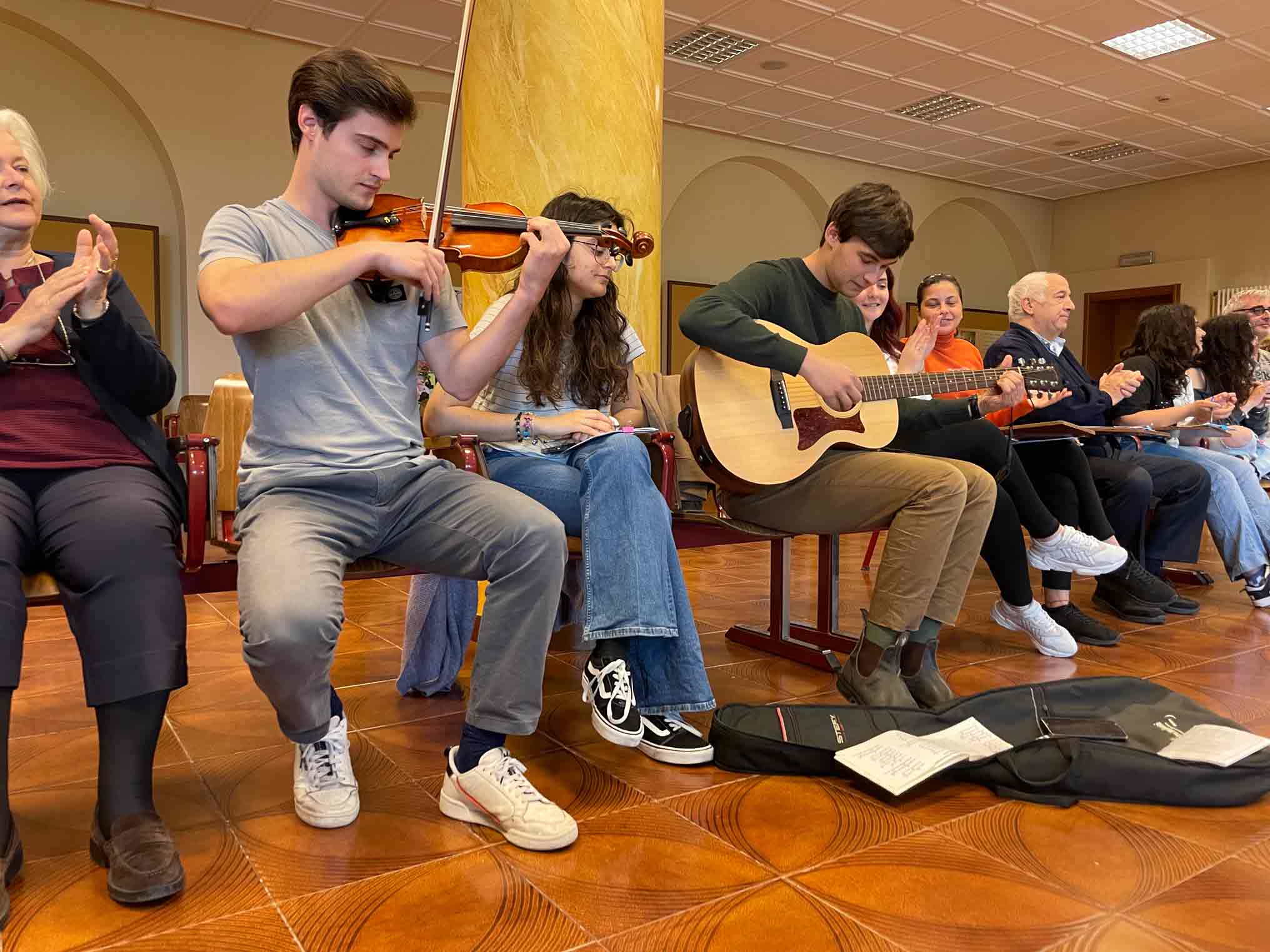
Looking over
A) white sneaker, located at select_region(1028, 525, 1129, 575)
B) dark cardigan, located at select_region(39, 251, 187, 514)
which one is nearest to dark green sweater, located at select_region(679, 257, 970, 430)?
white sneaker, located at select_region(1028, 525, 1129, 575)

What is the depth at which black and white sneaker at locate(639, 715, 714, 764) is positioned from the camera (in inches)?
73.7

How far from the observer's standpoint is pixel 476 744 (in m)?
1.60

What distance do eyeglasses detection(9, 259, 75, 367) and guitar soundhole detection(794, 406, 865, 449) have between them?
61.2 inches

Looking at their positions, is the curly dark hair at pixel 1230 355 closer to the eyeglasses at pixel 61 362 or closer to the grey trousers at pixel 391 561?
the grey trousers at pixel 391 561

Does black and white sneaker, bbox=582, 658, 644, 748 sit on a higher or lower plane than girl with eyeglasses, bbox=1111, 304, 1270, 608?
lower

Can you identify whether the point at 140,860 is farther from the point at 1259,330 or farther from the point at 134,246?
the point at 134,246

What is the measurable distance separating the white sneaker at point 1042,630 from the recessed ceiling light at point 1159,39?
540 centimetres

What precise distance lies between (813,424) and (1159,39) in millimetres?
6063

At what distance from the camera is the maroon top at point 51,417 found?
5.10ft

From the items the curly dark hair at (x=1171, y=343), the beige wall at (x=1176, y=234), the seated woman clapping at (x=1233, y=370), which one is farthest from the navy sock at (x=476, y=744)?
the beige wall at (x=1176, y=234)

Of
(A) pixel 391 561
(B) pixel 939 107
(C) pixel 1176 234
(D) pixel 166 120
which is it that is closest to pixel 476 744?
(A) pixel 391 561

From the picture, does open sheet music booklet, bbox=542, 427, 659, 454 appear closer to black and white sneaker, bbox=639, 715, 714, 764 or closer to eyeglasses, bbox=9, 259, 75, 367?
black and white sneaker, bbox=639, 715, 714, 764

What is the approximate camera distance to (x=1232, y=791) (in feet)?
5.59

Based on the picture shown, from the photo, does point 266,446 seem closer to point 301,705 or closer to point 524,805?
point 301,705
